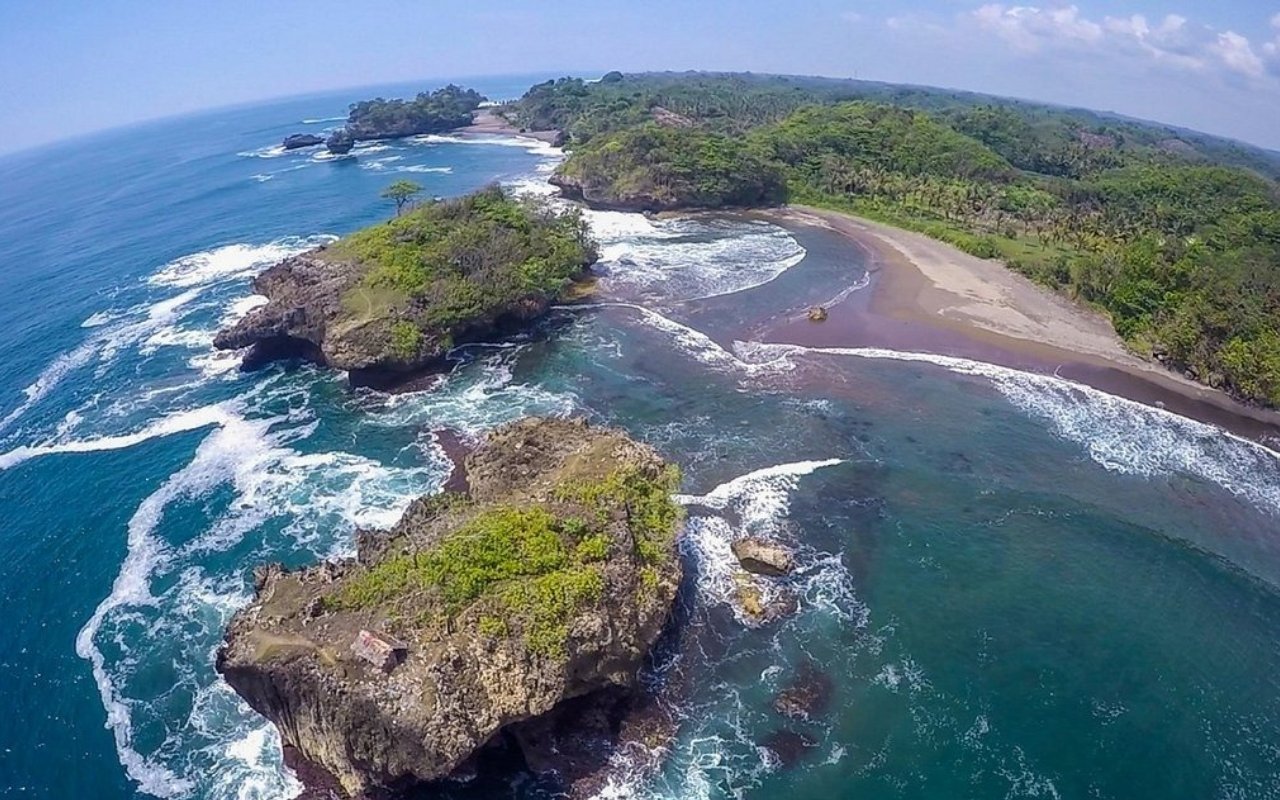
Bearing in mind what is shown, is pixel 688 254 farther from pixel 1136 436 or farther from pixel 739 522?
pixel 739 522

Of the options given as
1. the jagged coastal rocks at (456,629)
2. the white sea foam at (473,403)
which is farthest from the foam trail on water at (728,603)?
the white sea foam at (473,403)

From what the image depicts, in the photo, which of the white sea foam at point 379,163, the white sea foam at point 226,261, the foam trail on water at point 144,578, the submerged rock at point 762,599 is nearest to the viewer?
the foam trail on water at point 144,578

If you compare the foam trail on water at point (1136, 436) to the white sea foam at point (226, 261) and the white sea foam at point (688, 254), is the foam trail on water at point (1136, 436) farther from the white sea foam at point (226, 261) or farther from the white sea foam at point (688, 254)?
the white sea foam at point (226, 261)

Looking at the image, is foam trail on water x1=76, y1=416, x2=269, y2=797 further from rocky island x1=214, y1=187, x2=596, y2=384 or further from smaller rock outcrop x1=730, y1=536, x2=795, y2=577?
smaller rock outcrop x1=730, y1=536, x2=795, y2=577

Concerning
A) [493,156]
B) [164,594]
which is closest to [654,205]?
[493,156]

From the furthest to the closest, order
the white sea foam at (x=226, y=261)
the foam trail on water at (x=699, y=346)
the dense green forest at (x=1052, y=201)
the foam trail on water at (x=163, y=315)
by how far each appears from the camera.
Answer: the white sea foam at (x=226, y=261)
the foam trail on water at (x=163, y=315)
the dense green forest at (x=1052, y=201)
the foam trail on water at (x=699, y=346)

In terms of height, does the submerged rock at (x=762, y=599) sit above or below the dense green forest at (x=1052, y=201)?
below

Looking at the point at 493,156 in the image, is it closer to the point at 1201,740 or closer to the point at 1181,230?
the point at 1181,230

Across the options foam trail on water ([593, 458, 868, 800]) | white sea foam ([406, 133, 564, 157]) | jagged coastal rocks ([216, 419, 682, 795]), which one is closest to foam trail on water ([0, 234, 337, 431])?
jagged coastal rocks ([216, 419, 682, 795])
